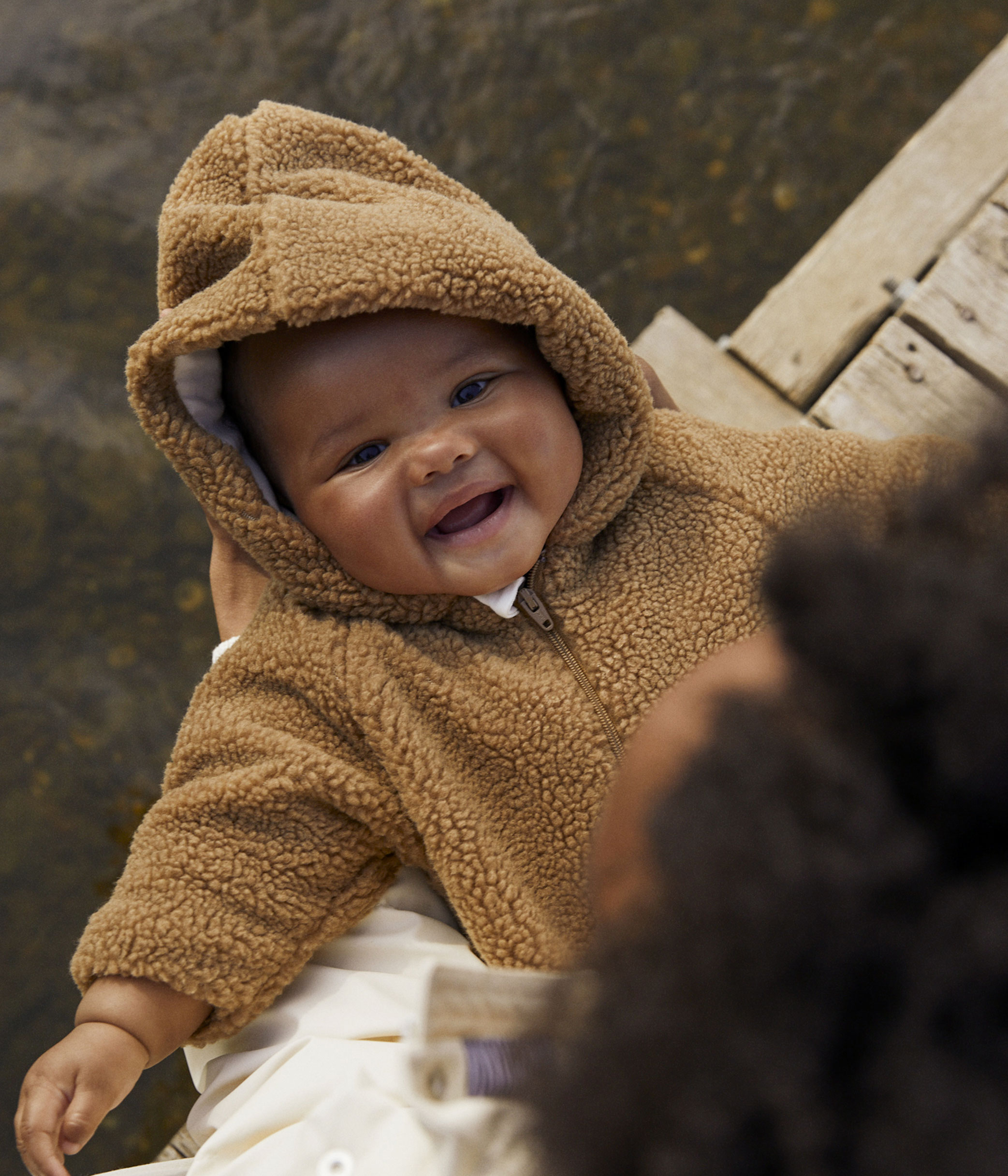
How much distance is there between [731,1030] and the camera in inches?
13.7

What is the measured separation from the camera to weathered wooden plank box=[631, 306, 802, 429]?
166 cm

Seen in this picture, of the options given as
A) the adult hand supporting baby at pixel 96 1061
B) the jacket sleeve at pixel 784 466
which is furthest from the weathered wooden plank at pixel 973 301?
the adult hand supporting baby at pixel 96 1061

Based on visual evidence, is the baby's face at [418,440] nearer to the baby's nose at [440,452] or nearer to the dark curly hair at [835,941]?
the baby's nose at [440,452]

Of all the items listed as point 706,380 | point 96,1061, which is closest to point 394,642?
point 96,1061

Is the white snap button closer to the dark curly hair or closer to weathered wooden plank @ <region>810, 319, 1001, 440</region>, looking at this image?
the dark curly hair

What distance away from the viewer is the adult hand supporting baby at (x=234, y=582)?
150 centimetres

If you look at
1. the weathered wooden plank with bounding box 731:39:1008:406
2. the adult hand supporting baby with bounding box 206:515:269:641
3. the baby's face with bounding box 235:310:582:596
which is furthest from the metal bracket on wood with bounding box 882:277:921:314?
the adult hand supporting baby with bounding box 206:515:269:641

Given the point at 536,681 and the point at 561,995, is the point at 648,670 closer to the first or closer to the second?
the point at 536,681

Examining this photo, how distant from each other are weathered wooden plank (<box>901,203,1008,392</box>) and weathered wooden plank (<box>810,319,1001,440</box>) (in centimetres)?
2

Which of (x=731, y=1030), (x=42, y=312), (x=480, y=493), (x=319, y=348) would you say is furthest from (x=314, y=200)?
(x=42, y=312)

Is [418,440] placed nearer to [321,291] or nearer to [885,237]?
[321,291]

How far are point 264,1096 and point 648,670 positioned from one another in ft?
1.96

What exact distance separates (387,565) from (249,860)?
368mm

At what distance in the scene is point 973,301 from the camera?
5.08 ft
